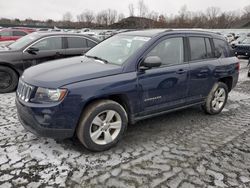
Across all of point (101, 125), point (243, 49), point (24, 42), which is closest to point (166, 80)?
point (101, 125)

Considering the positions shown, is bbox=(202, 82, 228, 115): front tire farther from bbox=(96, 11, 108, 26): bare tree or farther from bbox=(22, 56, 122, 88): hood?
bbox=(96, 11, 108, 26): bare tree

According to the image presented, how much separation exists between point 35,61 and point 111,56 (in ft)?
11.5

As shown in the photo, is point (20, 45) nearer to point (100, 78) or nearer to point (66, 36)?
point (66, 36)

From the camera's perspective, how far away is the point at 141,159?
11.6 feet

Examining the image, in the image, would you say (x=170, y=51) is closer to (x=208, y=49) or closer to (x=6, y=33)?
(x=208, y=49)

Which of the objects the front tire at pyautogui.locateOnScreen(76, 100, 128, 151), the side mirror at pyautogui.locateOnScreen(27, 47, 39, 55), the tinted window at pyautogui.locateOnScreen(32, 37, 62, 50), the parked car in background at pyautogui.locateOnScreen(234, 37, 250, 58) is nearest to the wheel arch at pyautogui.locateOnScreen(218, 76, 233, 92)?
the front tire at pyautogui.locateOnScreen(76, 100, 128, 151)

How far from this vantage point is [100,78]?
3.55m

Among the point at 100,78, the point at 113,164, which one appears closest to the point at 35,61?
the point at 100,78

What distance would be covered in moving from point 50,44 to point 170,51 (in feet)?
13.7

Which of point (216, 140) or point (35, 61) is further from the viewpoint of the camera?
point (35, 61)

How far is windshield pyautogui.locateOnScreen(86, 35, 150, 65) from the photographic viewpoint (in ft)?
13.5

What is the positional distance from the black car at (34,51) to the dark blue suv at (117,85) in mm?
2805

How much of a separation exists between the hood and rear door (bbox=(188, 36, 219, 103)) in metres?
1.63

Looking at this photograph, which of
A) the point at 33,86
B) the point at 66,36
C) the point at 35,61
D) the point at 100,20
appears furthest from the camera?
the point at 100,20
